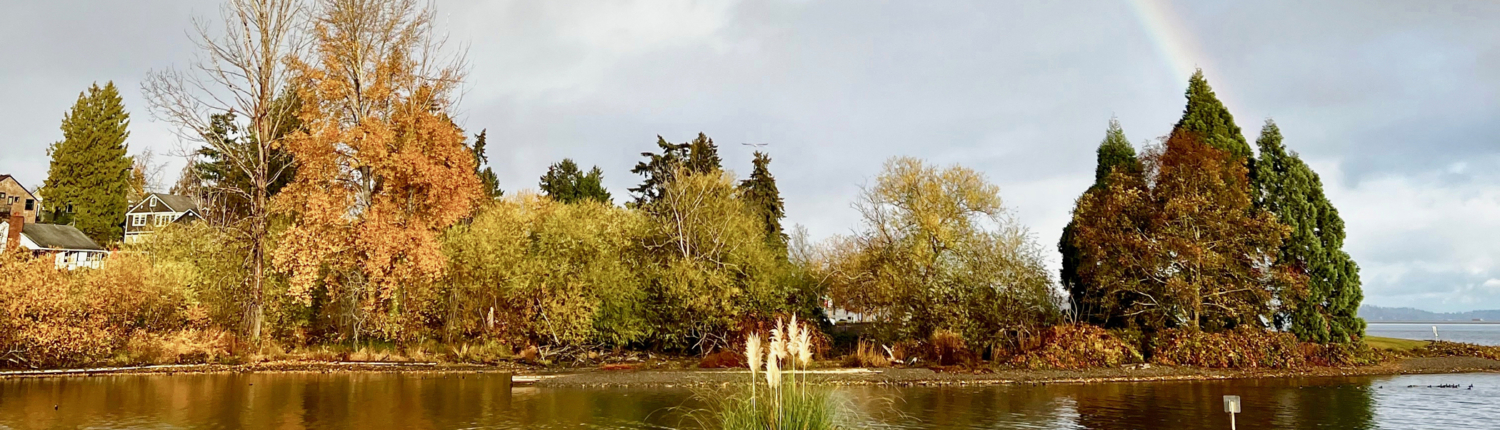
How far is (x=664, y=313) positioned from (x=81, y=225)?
56984 mm

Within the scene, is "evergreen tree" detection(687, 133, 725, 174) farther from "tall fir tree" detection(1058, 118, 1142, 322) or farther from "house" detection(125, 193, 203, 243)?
"house" detection(125, 193, 203, 243)

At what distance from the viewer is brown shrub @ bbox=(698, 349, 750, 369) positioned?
86.1 feet

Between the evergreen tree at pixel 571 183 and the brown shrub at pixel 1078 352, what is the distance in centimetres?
3769

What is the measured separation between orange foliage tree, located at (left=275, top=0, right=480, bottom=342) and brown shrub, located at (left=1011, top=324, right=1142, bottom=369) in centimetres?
2000

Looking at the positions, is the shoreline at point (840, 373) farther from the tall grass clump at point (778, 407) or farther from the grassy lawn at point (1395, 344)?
the tall grass clump at point (778, 407)

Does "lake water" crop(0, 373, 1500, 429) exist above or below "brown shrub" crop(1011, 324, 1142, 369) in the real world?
below

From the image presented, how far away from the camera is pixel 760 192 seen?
51.6 metres

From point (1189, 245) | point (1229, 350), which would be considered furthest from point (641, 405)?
point (1229, 350)

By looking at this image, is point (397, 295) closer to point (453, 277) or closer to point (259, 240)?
point (453, 277)

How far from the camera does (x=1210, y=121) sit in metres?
29.9

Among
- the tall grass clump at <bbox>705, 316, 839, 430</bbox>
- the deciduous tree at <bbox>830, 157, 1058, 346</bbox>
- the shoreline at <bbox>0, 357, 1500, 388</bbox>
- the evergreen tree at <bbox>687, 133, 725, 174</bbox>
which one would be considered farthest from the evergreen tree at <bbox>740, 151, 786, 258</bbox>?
the tall grass clump at <bbox>705, 316, 839, 430</bbox>

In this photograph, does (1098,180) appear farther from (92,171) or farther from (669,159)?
(92,171)

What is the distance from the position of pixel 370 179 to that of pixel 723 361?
15.0 m

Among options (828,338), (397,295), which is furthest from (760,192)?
(397,295)
